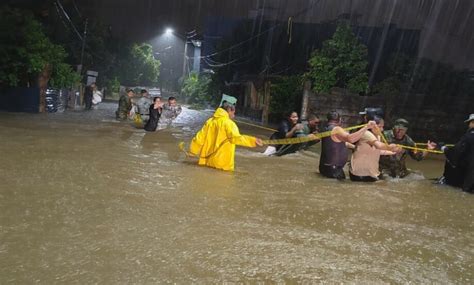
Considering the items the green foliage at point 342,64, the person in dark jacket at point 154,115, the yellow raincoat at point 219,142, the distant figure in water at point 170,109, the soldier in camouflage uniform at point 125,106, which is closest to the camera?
the yellow raincoat at point 219,142

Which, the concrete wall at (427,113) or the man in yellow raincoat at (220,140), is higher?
the concrete wall at (427,113)

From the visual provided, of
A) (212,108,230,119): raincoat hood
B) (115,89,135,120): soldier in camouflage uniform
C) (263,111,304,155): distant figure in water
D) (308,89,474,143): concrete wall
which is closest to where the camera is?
(212,108,230,119): raincoat hood

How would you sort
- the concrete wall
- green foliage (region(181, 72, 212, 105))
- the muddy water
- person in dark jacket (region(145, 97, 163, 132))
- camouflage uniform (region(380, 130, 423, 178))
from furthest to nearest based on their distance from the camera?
green foliage (region(181, 72, 212, 105))
the concrete wall
person in dark jacket (region(145, 97, 163, 132))
camouflage uniform (region(380, 130, 423, 178))
the muddy water

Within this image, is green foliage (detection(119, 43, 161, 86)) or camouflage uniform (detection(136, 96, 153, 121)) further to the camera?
green foliage (detection(119, 43, 161, 86))

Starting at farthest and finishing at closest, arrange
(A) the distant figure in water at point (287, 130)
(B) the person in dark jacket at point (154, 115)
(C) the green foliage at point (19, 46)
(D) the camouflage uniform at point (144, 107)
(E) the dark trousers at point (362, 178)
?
(C) the green foliage at point (19, 46), (D) the camouflage uniform at point (144, 107), (B) the person in dark jacket at point (154, 115), (A) the distant figure in water at point (287, 130), (E) the dark trousers at point (362, 178)

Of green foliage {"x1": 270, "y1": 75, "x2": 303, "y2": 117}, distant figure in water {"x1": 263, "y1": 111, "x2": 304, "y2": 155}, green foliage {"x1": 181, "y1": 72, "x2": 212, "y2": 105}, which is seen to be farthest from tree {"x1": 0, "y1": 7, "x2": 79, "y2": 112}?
green foliage {"x1": 181, "y1": 72, "x2": 212, "y2": 105}

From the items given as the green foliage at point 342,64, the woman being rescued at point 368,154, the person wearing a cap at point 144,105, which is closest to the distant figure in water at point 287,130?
the woman being rescued at point 368,154

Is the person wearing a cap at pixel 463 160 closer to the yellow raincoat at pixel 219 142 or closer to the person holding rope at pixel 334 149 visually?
the person holding rope at pixel 334 149

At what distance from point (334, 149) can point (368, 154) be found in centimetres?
58

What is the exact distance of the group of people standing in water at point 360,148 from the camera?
725cm

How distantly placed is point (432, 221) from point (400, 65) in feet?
43.9

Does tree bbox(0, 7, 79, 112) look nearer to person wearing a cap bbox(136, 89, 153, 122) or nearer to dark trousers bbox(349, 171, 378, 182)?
person wearing a cap bbox(136, 89, 153, 122)

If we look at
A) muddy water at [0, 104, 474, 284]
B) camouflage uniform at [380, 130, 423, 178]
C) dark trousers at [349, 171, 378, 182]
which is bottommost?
muddy water at [0, 104, 474, 284]

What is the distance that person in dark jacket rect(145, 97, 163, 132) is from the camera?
1296 centimetres
